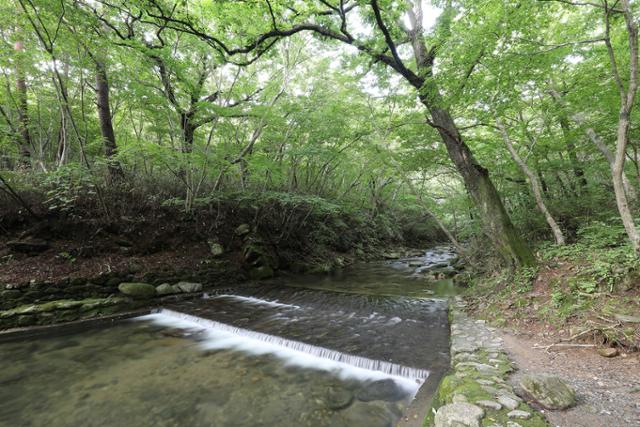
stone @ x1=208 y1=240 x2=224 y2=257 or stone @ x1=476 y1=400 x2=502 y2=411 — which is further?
stone @ x1=208 y1=240 x2=224 y2=257

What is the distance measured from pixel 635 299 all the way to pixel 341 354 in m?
3.47

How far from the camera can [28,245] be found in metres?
5.73

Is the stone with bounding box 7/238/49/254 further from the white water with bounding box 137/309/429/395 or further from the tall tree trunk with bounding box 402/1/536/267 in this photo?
the tall tree trunk with bounding box 402/1/536/267

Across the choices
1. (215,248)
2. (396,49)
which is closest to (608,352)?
(396,49)

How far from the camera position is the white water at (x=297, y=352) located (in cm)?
334

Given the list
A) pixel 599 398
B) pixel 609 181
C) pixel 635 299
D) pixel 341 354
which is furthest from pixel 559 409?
pixel 609 181

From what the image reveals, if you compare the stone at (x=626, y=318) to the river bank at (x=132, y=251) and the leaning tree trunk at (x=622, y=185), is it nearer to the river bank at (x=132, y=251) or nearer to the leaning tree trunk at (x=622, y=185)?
the leaning tree trunk at (x=622, y=185)

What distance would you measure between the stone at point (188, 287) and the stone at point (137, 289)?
64cm

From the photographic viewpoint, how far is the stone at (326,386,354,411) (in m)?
2.90

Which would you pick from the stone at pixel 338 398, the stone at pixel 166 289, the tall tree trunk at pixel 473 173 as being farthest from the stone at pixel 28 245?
the tall tree trunk at pixel 473 173

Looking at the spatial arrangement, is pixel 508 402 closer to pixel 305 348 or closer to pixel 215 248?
pixel 305 348

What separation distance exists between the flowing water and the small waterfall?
14 millimetres

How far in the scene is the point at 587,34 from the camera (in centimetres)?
547

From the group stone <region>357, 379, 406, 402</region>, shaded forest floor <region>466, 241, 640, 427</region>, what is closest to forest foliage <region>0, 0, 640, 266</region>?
shaded forest floor <region>466, 241, 640, 427</region>
